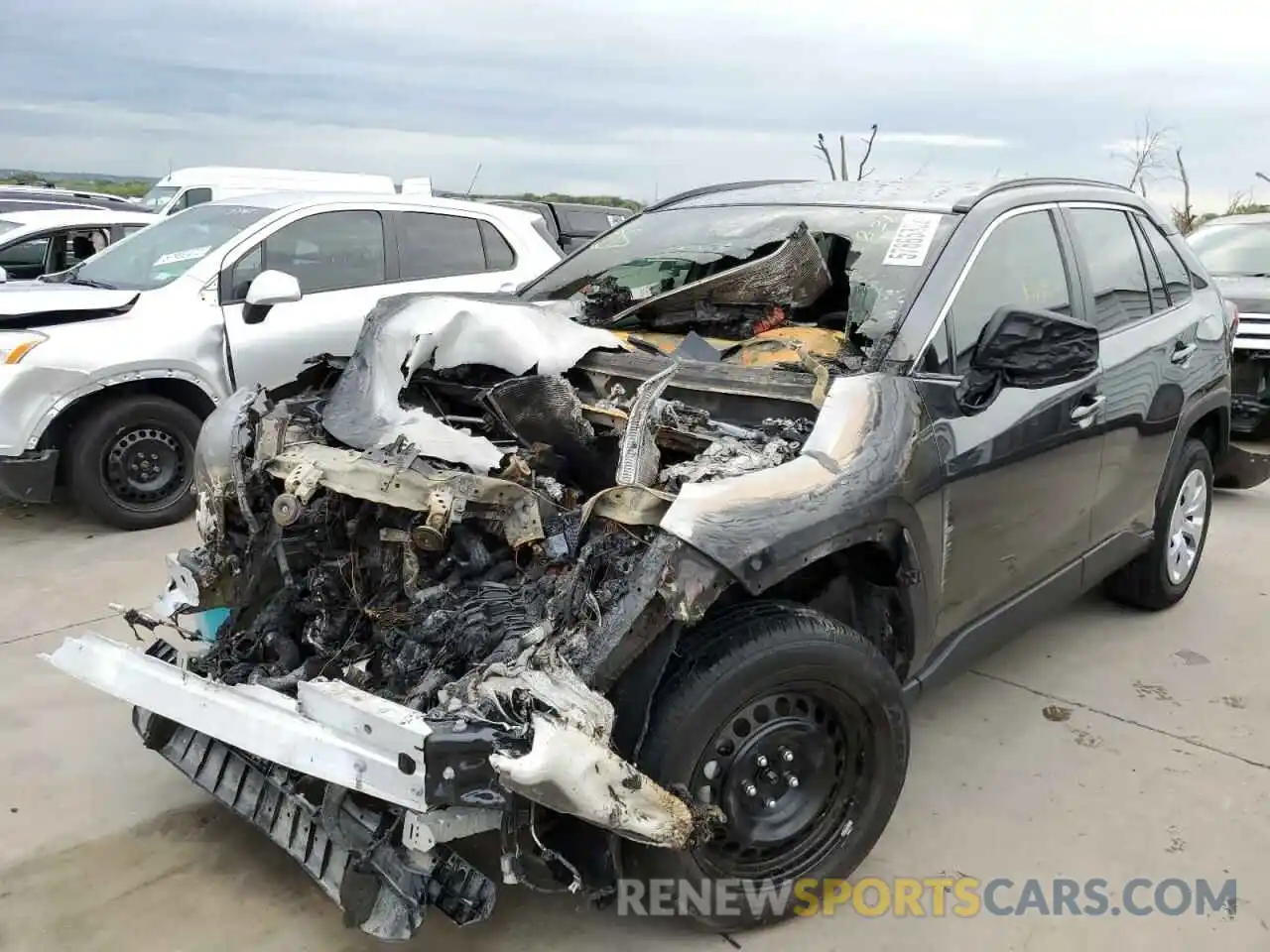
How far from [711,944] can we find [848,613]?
0.95m

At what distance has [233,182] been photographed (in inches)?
591

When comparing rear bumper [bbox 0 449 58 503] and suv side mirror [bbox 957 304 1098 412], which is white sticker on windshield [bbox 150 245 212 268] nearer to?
rear bumper [bbox 0 449 58 503]

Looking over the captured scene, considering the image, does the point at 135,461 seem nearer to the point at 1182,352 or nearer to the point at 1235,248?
the point at 1182,352

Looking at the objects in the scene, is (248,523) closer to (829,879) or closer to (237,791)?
(237,791)

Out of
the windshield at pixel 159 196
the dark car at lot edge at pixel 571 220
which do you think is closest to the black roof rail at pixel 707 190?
the dark car at lot edge at pixel 571 220

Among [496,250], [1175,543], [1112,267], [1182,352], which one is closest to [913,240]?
[1112,267]

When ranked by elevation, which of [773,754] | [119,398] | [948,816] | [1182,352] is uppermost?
[1182,352]

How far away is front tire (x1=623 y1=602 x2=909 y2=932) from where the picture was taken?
2.33m

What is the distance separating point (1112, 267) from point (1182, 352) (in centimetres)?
53

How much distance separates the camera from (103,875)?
280cm

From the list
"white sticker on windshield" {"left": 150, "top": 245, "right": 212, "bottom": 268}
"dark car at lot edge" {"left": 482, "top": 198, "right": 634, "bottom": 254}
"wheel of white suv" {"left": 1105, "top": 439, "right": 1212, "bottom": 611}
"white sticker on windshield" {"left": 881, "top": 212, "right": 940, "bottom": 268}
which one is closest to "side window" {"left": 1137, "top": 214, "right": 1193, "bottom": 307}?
"wheel of white suv" {"left": 1105, "top": 439, "right": 1212, "bottom": 611}

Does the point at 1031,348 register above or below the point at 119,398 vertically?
above

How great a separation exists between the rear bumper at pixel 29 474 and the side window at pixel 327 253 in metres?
1.37

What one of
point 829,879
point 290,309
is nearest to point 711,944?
point 829,879
